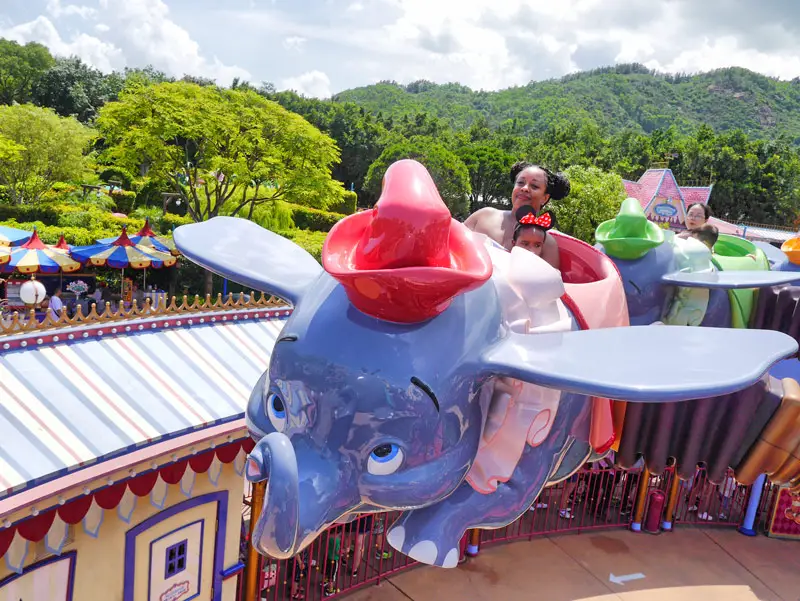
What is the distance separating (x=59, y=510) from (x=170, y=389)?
1.07 m

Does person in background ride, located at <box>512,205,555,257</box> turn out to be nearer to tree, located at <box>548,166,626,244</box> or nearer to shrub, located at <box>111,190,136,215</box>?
tree, located at <box>548,166,626,244</box>

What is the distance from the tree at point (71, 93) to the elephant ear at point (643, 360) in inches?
2086

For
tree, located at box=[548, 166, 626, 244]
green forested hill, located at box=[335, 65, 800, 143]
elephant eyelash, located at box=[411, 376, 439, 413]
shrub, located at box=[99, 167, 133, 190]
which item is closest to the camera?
elephant eyelash, located at box=[411, 376, 439, 413]

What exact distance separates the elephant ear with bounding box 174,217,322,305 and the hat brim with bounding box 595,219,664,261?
1984 millimetres

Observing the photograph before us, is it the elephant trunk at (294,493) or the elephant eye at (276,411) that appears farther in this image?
the elephant eye at (276,411)

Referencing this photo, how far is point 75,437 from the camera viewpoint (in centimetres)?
392

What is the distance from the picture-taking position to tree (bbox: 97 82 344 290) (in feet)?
55.4

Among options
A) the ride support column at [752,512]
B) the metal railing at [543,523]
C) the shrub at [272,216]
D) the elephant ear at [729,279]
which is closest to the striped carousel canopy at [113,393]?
the metal railing at [543,523]

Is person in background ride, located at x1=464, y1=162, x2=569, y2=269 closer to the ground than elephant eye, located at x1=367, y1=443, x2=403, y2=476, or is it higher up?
higher up

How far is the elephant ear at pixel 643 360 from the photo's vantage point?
157 centimetres

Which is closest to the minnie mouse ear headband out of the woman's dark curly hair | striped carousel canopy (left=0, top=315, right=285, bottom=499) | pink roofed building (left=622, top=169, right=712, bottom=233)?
the woman's dark curly hair

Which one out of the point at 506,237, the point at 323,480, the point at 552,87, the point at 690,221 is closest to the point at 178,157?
the point at 690,221

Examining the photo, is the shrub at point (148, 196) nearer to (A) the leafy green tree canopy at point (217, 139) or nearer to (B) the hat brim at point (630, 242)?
(A) the leafy green tree canopy at point (217, 139)

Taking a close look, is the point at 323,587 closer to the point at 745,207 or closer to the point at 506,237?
the point at 506,237
